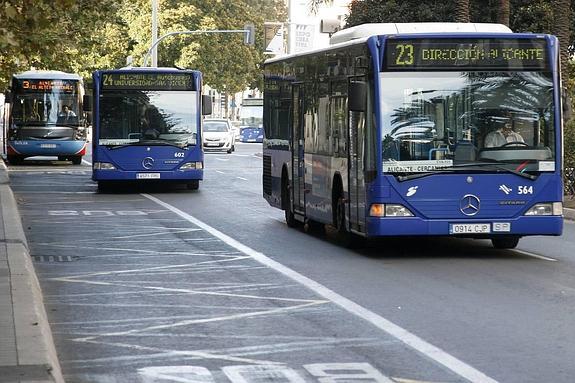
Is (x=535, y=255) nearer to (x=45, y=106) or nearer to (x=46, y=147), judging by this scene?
(x=46, y=147)

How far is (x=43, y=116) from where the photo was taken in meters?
51.2

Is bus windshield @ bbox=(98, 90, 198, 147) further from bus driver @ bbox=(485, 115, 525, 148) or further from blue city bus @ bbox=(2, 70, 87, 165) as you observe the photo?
blue city bus @ bbox=(2, 70, 87, 165)

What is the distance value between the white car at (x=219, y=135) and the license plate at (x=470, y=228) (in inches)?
2064

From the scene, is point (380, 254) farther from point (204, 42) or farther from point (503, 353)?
point (204, 42)

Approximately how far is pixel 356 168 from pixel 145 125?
50.7 feet

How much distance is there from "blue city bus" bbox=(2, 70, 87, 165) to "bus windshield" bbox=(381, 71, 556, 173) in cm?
3420

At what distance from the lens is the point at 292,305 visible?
13.2 metres

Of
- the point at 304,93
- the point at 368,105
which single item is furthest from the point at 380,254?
the point at 304,93

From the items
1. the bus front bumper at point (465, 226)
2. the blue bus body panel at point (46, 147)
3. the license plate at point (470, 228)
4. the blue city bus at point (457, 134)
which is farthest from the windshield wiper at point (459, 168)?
the blue bus body panel at point (46, 147)

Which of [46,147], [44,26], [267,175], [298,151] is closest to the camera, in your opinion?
[44,26]

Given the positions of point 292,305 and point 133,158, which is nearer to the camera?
point 292,305

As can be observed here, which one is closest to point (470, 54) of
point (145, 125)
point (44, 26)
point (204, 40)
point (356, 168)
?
point (356, 168)

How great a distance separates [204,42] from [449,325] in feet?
245

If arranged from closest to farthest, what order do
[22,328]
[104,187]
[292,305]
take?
[22,328], [292,305], [104,187]
